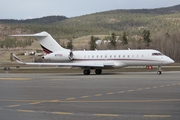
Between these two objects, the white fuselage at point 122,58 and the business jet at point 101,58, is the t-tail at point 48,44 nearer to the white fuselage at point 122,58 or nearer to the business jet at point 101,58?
the business jet at point 101,58

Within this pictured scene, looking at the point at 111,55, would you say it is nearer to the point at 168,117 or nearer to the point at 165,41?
the point at 168,117

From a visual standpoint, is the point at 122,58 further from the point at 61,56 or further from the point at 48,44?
the point at 48,44

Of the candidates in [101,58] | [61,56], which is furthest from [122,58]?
[61,56]

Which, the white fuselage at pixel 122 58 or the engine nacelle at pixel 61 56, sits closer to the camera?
the white fuselage at pixel 122 58

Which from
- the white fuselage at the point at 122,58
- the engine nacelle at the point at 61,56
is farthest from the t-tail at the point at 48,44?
the white fuselage at the point at 122,58

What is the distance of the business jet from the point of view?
37888mm

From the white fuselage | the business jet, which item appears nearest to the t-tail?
the business jet

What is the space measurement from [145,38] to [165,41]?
17.5 feet

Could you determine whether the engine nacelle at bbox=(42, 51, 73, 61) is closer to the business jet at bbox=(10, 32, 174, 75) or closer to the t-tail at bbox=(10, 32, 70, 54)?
the business jet at bbox=(10, 32, 174, 75)

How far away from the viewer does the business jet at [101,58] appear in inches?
1492

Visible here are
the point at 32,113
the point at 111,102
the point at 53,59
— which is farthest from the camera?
the point at 53,59

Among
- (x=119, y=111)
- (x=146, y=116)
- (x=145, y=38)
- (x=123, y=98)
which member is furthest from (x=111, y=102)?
(x=145, y=38)

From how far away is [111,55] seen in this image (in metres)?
40.0

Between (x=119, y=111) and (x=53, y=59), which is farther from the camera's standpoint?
Result: (x=53, y=59)
